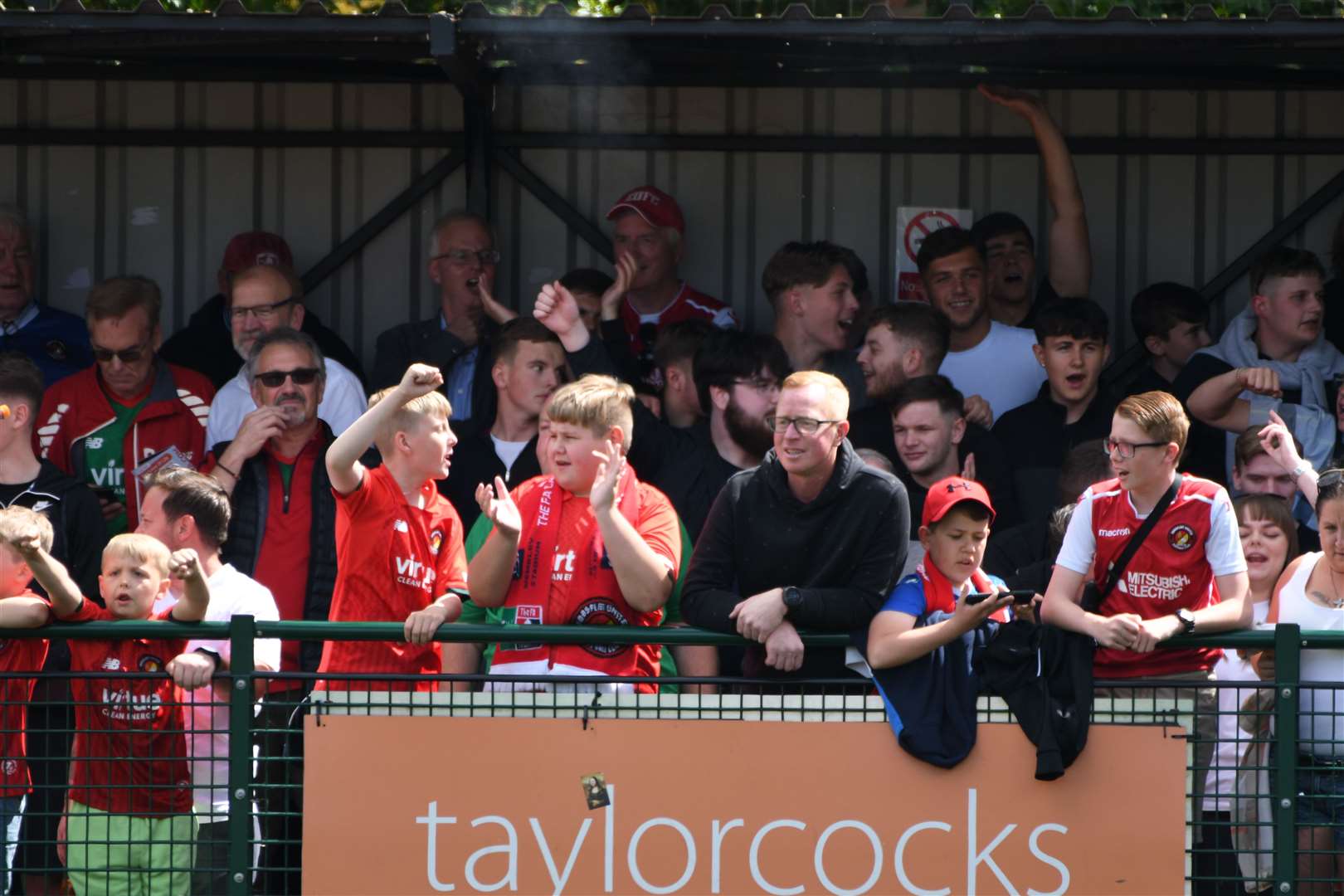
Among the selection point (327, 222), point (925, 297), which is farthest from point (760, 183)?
point (327, 222)

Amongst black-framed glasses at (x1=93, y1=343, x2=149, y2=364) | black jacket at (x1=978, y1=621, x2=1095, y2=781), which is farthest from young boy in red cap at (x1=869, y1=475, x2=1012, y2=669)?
black-framed glasses at (x1=93, y1=343, x2=149, y2=364)

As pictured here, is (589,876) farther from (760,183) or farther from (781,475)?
(760,183)

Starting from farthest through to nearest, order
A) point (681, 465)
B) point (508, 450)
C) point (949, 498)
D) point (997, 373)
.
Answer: point (997, 373), point (508, 450), point (681, 465), point (949, 498)

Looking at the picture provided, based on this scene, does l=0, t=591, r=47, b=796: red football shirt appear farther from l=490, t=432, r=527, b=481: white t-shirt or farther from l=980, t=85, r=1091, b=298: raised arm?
l=980, t=85, r=1091, b=298: raised arm

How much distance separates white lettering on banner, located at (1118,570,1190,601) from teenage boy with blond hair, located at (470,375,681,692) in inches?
56.0

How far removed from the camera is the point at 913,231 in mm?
9039

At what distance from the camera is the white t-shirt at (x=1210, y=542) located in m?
5.71

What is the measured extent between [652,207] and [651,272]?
0.98ft

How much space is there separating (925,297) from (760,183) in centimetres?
106

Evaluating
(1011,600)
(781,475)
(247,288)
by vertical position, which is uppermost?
(247,288)

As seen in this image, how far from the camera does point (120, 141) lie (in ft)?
30.2

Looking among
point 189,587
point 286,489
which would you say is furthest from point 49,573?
point 286,489

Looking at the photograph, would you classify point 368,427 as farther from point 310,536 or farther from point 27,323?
point 27,323

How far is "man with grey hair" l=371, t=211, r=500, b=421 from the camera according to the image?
8.37 meters
